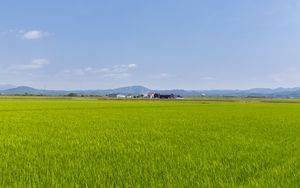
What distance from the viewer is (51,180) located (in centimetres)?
516

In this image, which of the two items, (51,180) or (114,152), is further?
(114,152)

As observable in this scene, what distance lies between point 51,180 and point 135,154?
102 inches

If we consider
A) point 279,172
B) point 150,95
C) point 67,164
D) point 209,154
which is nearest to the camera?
point 279,172

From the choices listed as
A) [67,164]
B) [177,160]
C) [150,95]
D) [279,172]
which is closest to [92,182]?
[67,164]

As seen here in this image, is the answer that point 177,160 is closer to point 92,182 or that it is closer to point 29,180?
point 92,182

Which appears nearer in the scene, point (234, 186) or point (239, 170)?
point (234, 186)

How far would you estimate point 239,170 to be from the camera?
5895 mm

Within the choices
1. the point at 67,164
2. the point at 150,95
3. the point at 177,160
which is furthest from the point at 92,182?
the point at 150,95

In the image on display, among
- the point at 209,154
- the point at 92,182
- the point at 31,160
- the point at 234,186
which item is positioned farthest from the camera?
the point at 209,154

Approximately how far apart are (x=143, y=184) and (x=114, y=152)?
2987 mm

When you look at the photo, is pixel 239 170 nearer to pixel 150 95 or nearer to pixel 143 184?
pixel 143 184

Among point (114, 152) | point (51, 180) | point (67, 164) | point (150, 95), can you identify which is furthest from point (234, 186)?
point (150, 95)

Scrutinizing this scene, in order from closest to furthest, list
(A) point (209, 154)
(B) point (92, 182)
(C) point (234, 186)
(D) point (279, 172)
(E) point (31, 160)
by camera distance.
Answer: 1. (C) point (234, 186)
2. (B) point (92, 182)
3. (D) point (279, 172)
4. (E) point (31, 160)
5. (A) point (209, 154)

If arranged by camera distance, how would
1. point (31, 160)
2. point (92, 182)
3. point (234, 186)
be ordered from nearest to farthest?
point (234, 186)
point (92, 182)
point (31, 160)
